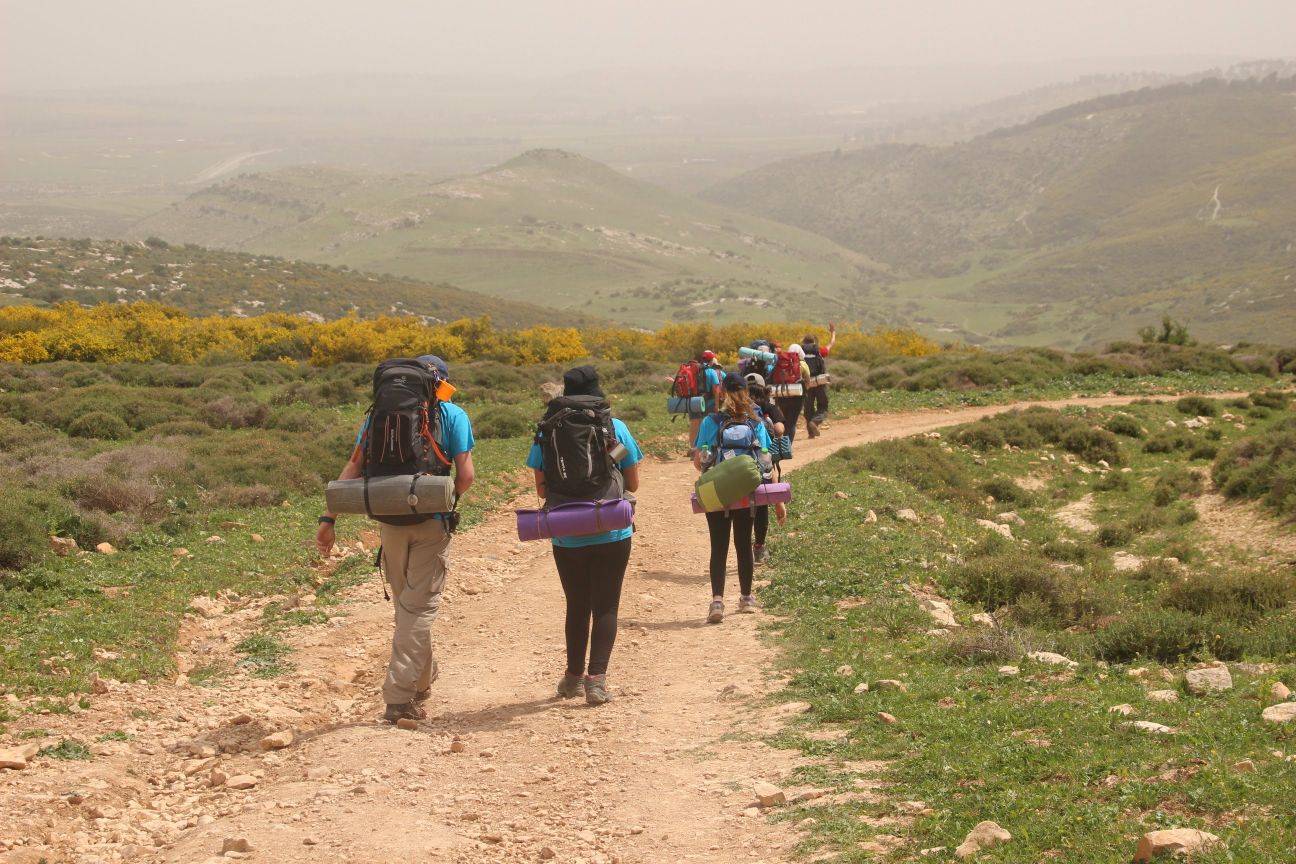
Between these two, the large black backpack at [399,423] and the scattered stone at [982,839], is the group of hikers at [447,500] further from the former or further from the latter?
the scattered stone at [982,839]

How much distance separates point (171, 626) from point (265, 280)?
83622 millimetres

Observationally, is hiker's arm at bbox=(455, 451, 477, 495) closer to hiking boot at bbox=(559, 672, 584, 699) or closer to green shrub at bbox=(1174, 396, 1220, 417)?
hiking boot at bbox=(559, 672, 584, 699)

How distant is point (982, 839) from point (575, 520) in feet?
11.8

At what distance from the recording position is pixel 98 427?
806 inches

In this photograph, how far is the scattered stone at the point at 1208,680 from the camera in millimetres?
6953

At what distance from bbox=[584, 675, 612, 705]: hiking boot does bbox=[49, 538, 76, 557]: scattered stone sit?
650cm

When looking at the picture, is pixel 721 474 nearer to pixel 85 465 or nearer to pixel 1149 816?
pixel 1149 816

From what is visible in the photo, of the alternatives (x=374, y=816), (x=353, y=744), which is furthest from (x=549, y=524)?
(x=374, y=816)

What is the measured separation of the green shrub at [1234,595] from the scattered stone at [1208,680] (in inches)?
136

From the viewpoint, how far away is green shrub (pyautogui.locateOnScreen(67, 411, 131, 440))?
66.9 feet

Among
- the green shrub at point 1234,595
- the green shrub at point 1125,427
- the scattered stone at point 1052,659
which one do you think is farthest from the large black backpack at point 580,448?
the green shrub at point 1125,427

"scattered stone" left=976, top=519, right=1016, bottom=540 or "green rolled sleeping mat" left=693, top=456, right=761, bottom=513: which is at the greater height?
"green rolled sleeping mat" left=693, top=456, right=761, bottom=513

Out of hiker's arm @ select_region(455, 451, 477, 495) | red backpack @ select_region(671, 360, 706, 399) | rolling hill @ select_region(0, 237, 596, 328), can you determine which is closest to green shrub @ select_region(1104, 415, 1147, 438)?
red backpack @ select_region(671, 360, 706, 399)

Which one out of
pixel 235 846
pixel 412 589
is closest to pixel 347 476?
pixel 412 589
